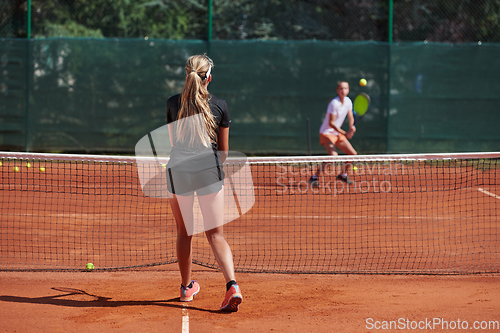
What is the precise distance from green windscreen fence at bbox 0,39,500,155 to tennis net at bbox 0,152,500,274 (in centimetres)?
280

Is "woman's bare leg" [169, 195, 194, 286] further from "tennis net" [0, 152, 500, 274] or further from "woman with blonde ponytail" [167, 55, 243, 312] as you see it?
"tennis net" [0, 152, 500, 274]

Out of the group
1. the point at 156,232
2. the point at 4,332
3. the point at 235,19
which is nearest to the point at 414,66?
the point at 235,19

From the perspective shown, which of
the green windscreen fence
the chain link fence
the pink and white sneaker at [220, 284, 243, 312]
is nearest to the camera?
the pink and white sneaker at [220, 284, 243, 312]

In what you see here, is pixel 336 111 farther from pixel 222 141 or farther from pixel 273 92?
pixel 222 141

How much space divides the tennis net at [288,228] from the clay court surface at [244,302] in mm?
288

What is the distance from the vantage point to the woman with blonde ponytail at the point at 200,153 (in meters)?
3.83

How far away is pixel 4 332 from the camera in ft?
12.5

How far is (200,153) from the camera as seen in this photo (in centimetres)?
389

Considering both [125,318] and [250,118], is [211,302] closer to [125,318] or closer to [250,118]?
[125,318]

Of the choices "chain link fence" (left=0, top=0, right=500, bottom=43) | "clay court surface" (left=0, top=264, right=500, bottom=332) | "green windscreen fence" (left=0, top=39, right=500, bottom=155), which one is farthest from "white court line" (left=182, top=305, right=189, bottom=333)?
"chain link fence" (left=0, top=0, right=500, bottom=43)

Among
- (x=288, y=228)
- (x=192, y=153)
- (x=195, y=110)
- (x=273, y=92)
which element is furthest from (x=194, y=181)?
(x=273, y=92)

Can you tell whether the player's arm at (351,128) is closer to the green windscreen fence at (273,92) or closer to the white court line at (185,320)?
the green windscreen fence at (273,92)

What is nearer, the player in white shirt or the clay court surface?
the clay court surface

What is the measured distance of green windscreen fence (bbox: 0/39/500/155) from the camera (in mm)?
12336
